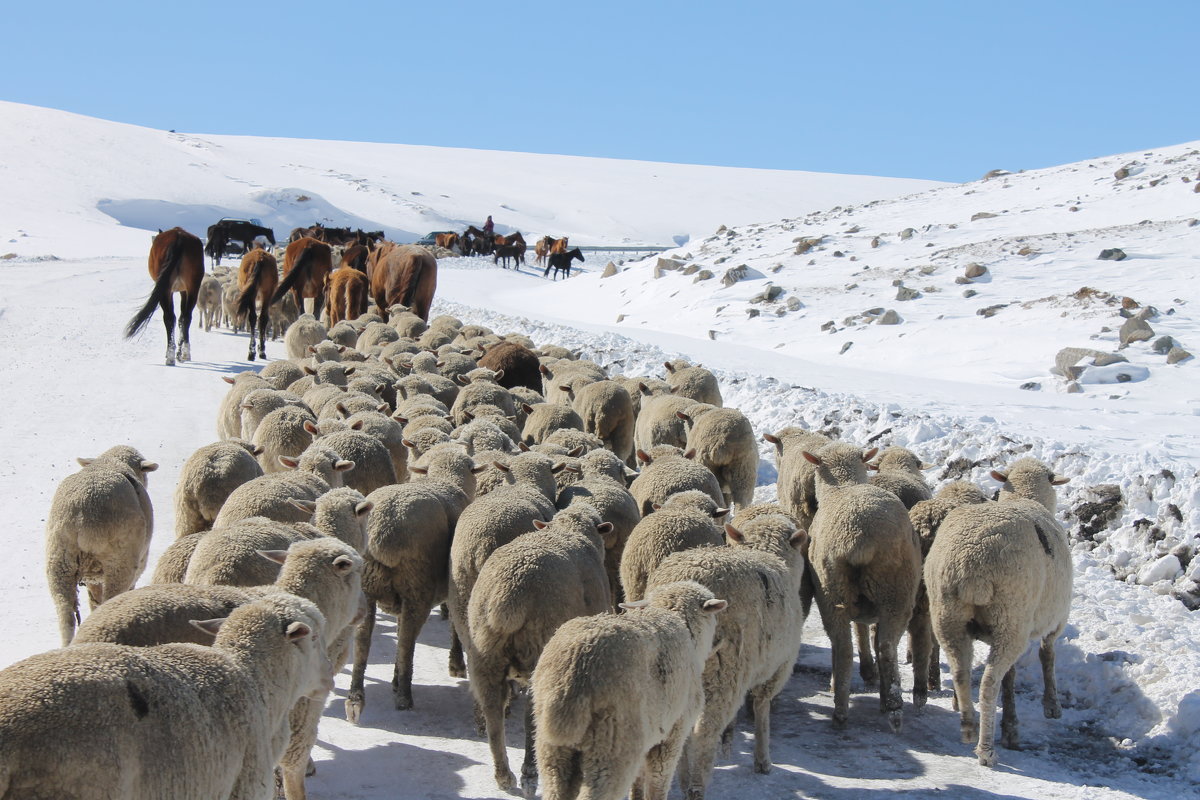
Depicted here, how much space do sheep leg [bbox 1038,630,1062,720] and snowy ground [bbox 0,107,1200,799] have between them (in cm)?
9

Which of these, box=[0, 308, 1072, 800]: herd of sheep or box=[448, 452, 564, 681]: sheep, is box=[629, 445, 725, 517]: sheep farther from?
box=[448, 452, 564, 681]: sheep

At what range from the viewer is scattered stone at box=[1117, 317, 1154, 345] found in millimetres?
14422

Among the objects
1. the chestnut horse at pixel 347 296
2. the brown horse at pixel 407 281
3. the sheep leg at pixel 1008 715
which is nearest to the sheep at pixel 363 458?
the sheep leg at pixel 1008 715

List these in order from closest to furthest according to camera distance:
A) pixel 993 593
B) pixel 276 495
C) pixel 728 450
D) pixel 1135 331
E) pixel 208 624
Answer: pixel 208 624, pixel 993 593, pixel 276 495, pixel 728 450, pixel 1135 331

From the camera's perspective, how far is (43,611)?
22.4 ft

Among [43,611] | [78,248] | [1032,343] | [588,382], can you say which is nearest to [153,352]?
[588,382]

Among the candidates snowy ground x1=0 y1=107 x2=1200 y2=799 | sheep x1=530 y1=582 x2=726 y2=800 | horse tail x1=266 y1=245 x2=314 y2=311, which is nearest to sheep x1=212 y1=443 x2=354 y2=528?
snowy ground x1=0 y1=107 x2=1200 y2=799

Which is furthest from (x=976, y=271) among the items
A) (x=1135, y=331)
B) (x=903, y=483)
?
(x=903, y=483)

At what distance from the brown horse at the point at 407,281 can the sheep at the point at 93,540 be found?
14415mm

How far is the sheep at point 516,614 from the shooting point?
523 cm

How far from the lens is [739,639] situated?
A: 5363mm

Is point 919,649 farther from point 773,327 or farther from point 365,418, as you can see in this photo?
point 773,327

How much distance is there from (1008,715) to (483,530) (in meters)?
3.13

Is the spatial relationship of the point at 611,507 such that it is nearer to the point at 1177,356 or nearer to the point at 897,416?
the point at 897,416
